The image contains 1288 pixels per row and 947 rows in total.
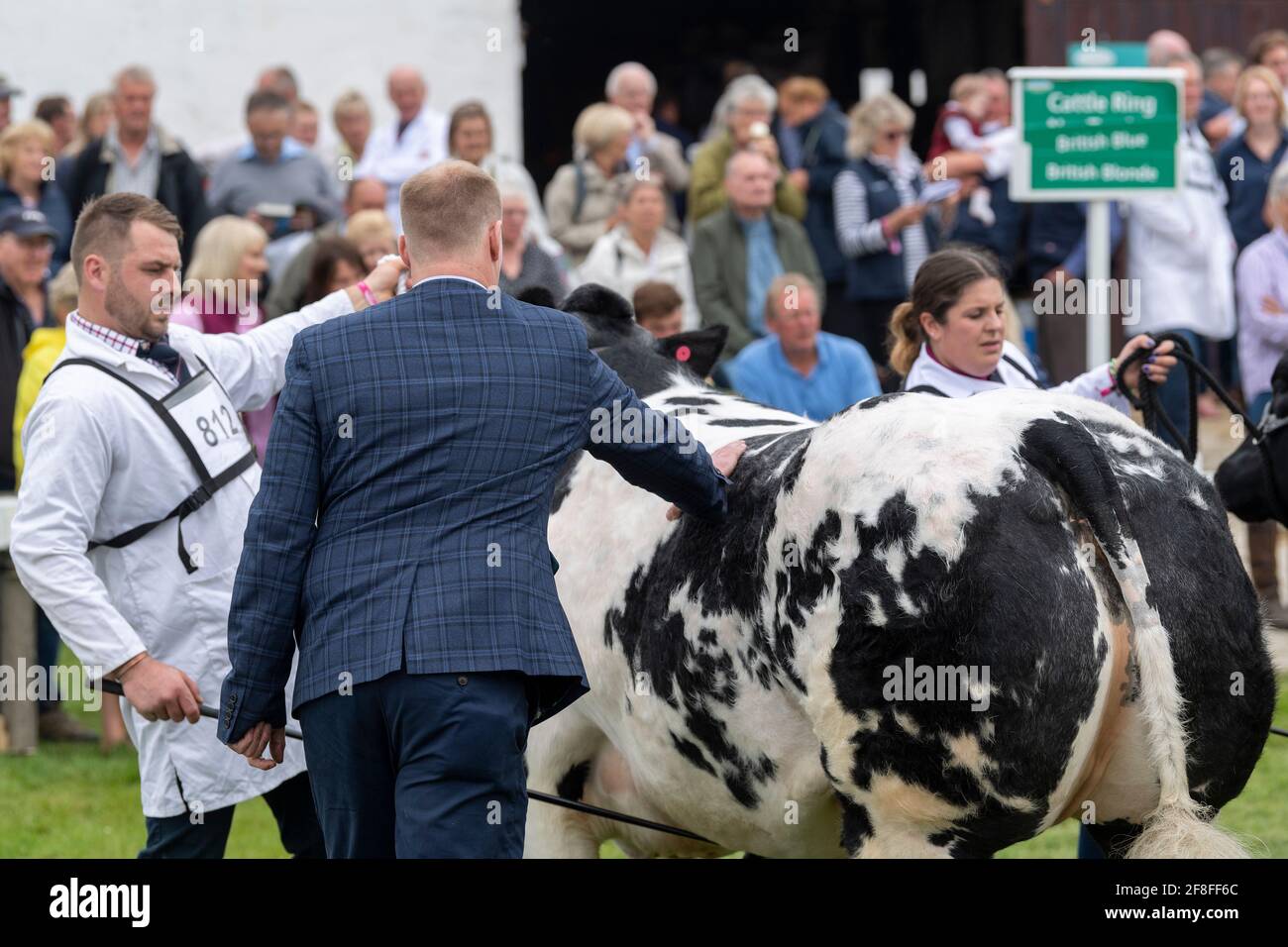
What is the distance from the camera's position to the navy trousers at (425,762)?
3.86m

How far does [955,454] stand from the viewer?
3979mm

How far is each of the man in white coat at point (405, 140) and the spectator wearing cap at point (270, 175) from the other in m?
0.43

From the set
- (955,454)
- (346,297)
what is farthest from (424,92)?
(955,454)

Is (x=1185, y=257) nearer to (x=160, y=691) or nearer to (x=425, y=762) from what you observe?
(x=160, y=691)

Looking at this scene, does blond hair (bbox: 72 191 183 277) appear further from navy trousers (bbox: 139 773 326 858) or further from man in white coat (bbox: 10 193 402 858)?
navy trousers (bbox: 139 773 326 858)

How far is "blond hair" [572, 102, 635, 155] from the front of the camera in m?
11.2

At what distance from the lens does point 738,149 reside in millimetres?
11648

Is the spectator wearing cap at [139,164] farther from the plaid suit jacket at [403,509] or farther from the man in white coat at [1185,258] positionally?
the plaid suit jacket at [403,509]

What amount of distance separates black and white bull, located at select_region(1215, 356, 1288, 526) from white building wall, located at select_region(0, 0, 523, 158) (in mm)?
8871

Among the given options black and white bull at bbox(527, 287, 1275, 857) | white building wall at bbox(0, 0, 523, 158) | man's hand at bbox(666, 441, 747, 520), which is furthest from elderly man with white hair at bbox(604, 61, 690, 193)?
black and white bull at bbox(527, 287, 1275, 857)

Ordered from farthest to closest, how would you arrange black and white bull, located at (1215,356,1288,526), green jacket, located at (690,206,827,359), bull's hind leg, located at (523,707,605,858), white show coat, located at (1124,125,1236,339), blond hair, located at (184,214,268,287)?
white show coat, located at (1124,125,1236,339)
green jacket, located at (690,206,827,359)
blond hair, located at (184,214,268,287)
black and white bull, located at (1215,356,1288,526)
bull's hind leg, located at (523,707,605,858)

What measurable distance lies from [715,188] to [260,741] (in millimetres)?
7988
